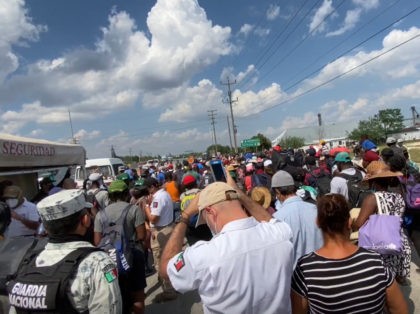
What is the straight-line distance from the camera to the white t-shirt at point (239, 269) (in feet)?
6.27

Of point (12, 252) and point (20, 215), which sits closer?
point (12, 252)

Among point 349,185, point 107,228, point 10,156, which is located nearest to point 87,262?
point 107,228

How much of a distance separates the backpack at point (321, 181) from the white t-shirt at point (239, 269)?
5075 mm

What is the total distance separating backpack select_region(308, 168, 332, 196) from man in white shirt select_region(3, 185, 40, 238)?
4806 millimetres

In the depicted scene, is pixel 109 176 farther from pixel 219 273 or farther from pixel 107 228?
pixel 219 273

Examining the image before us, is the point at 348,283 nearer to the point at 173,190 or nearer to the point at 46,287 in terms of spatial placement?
the point at 46,287

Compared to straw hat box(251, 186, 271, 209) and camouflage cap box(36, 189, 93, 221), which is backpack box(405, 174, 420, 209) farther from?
camouflage cap box(36, 189, 93, 221)

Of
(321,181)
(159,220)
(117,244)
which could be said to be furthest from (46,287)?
(321,181)

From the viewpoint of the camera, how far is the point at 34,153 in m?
8.12

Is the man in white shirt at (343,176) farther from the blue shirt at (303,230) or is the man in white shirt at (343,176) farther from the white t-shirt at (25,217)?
the white t-shirt at (25,217)

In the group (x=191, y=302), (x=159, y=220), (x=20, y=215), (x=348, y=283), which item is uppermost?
(x=20, y=215)

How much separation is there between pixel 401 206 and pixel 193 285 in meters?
2.32

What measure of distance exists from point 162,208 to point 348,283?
4199 mm

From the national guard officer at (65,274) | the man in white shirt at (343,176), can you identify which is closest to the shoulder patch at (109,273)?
the national guard officer at (65,274)
